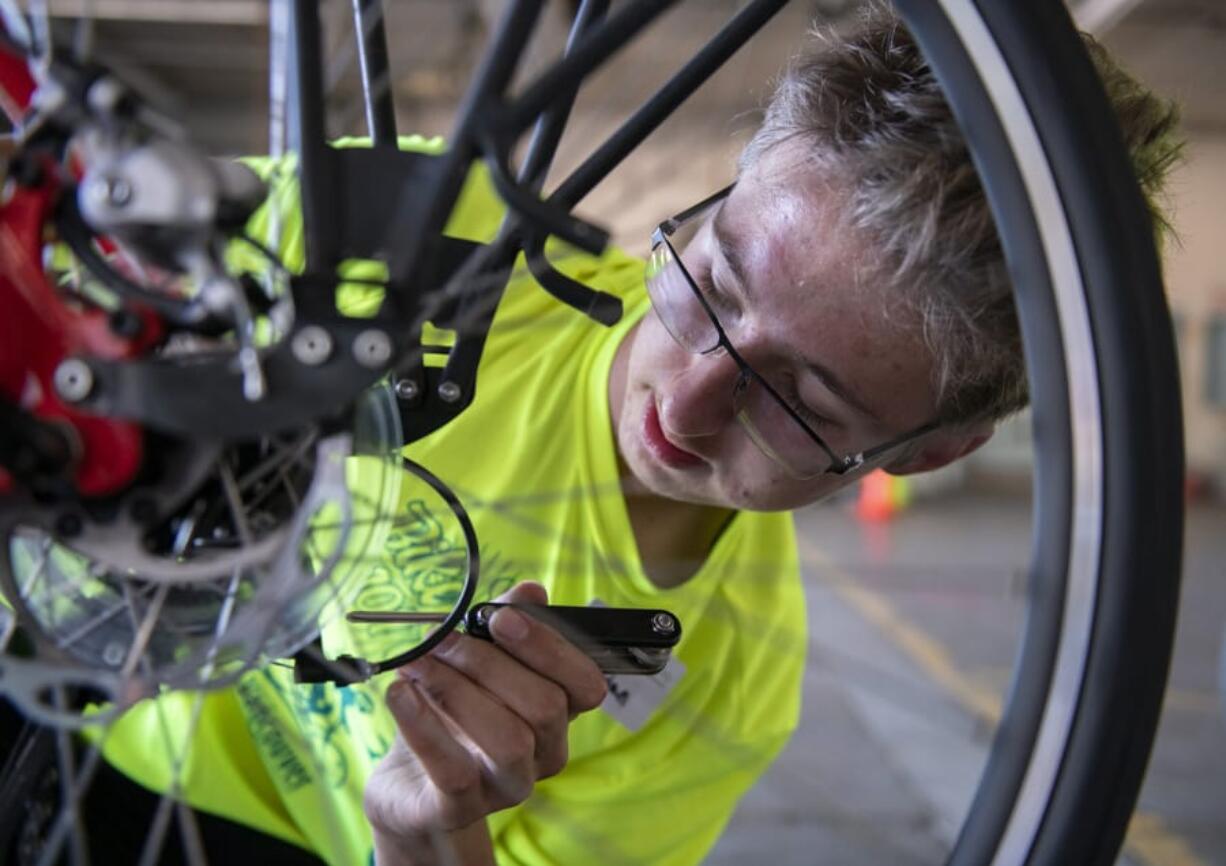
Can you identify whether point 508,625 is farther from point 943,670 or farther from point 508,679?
point 943,670

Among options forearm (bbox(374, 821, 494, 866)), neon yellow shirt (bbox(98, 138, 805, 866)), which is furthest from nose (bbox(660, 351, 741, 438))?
forearm (bbox(374, 821, 494, 866))

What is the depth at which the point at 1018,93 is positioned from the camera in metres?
0.33

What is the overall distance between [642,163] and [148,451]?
44 centimetres

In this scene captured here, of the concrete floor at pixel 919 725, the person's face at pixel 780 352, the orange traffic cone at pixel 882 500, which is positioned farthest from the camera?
the orange traffic cone at pixel 882 500

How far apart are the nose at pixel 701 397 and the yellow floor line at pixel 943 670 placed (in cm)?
66

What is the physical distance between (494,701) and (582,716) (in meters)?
0.27

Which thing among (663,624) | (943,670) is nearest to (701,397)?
(663,624)

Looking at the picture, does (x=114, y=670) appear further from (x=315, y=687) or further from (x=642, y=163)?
(x=642, y=163)

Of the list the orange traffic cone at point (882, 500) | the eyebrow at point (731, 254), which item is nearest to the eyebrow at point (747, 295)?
Answer: the eyebrow at point (731, 254)

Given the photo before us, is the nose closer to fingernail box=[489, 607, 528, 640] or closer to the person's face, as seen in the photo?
the person's face

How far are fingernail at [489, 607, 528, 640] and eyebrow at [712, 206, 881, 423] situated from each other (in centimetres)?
20

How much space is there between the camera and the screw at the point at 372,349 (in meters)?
0.33

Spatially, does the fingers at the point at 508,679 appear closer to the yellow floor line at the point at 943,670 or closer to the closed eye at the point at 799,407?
the closed eye at the point at 799,407

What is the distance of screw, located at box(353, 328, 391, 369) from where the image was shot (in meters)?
0.33
